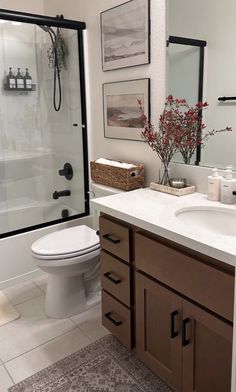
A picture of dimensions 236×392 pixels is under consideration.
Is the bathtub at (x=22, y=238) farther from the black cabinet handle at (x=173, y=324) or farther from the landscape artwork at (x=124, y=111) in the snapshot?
the black cabinet handle at (x=173, y=324)

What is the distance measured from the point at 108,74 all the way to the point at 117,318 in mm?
1565

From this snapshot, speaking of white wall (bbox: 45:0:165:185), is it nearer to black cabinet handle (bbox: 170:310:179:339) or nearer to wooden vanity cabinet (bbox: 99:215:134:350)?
wooden vanity cabinet (bbox: 99:215:134:350)

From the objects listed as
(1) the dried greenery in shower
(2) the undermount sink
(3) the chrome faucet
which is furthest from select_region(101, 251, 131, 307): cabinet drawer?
(1) the dried greenery in shower

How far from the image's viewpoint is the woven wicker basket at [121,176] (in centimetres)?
203

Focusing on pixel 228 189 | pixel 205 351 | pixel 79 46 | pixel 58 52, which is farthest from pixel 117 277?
pixel 58 52

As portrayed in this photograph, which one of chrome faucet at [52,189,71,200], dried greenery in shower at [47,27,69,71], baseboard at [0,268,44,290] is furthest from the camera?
chrome faucet at [52,189,71,200]

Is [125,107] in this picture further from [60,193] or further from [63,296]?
[63,296]

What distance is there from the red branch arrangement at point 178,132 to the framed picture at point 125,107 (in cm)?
21

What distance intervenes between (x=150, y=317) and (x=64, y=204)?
1639 millimetres

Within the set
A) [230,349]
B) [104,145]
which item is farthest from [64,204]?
[230,349]

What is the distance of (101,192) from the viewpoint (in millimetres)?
2191

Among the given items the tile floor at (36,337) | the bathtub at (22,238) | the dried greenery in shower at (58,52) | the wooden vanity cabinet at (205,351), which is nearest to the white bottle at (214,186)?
the wooden vanity cabinet at (205,351)

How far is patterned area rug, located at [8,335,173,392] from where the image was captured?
1.60m

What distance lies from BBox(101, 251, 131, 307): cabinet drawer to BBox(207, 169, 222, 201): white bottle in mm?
529
